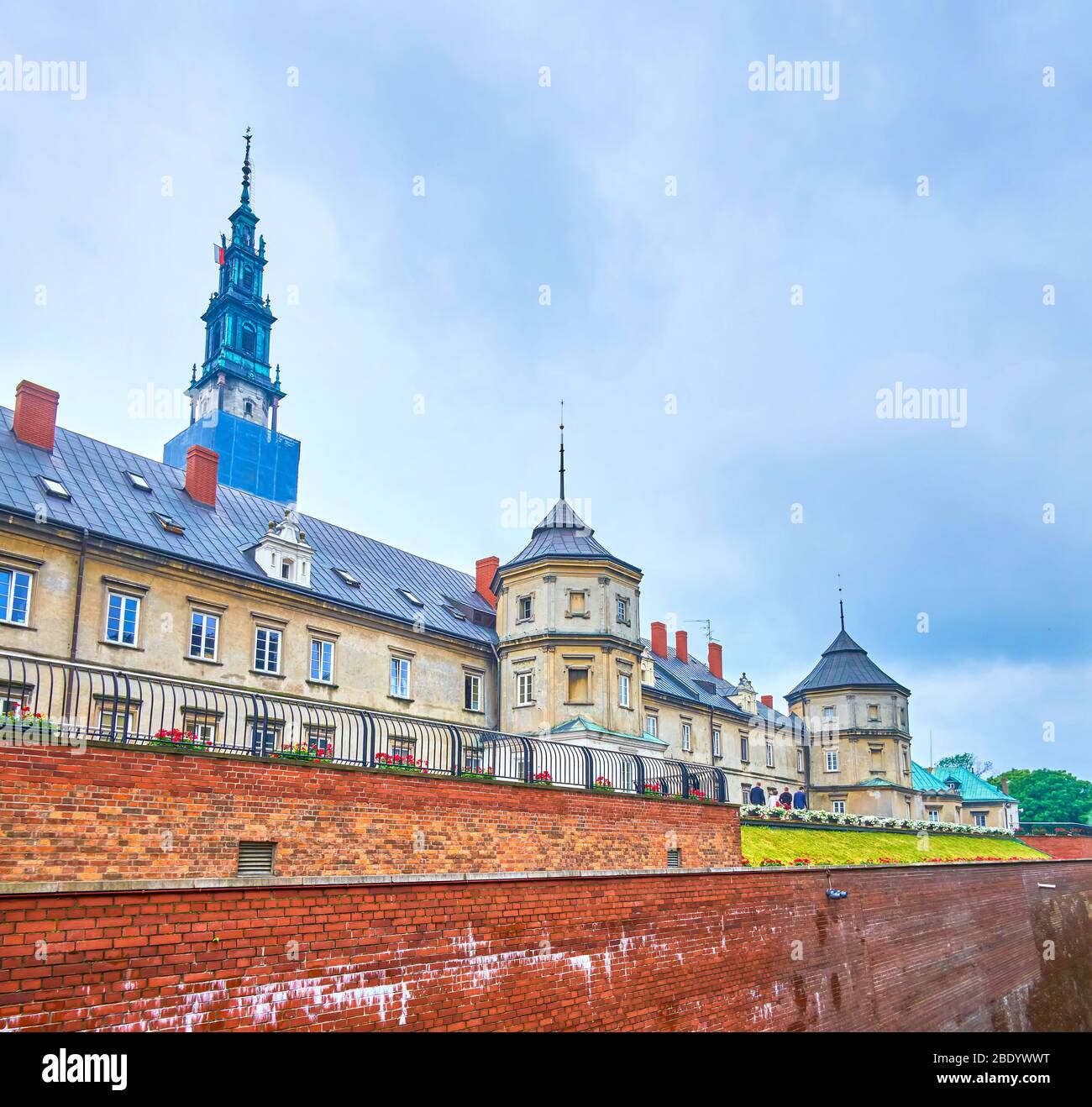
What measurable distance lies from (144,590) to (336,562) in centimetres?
963

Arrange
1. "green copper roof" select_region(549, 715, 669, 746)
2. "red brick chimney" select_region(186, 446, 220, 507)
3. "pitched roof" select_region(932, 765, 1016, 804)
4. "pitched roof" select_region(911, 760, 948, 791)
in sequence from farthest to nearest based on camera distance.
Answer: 1. "pitched roof" select_region(932, 765, 1016, 804)
2. "pitched roof" select_region(911, 760, 948, 791)
3. "green copper roof" select_region(549, 715, 669, 746)
4. "red brick chimney" select_region(186, 446, 220, 507)

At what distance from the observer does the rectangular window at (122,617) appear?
960 inches

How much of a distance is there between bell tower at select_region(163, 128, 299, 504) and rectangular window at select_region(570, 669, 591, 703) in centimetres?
Result: 4278

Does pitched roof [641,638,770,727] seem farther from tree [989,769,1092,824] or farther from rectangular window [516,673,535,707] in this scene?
tree [989,769,1092,824]

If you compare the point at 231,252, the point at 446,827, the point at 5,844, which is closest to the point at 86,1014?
the point at 5,844

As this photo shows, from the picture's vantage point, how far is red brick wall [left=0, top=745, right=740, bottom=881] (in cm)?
1175

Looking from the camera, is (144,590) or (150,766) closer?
(150,766)

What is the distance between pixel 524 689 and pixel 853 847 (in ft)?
42.3

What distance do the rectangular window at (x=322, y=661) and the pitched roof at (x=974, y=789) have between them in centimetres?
6491

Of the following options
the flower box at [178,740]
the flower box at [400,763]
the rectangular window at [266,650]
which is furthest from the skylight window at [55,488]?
the flower box at [178,740]

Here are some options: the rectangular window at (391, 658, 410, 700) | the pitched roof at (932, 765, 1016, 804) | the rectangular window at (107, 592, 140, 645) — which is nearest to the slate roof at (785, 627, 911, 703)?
the pitched roof at (932, 765, 1016, 804)
